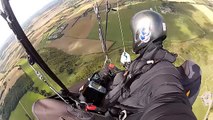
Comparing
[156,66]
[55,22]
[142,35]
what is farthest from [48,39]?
[156,66]

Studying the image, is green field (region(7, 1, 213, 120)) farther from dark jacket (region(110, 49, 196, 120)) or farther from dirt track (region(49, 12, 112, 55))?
dark jacket (region(110, 49, 196, 120))

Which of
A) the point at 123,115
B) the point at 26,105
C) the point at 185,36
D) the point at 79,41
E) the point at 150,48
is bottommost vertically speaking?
the point at 185,36

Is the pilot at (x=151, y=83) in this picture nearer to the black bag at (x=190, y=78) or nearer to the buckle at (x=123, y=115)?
the buckle at (x=123, y=115)

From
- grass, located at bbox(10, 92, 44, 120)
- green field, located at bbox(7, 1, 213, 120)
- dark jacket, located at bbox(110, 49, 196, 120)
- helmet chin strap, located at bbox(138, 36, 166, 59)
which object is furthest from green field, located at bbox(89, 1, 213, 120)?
dark jacket, located at bbox(110, 49, 196, 120)

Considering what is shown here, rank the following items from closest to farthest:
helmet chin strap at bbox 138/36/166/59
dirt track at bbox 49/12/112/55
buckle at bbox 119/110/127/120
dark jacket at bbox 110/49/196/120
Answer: dark jacket at bbox 110/49/196/120 < buckle at bbox 119/110/127/120 < helmet chin strap at bbox 138/36/166/59 < dirt track at bbox 49/12/112/55

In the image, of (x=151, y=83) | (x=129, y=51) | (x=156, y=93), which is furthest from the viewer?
(x=129, y=51)

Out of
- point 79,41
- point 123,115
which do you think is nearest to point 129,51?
point 79,41

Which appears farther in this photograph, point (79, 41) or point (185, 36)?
point (185, 36)

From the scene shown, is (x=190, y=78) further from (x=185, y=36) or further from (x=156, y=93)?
(x=185, y=36)

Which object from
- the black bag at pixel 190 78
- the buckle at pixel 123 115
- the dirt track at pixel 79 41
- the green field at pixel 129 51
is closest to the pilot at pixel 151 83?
the buckle at pixel 123 115
